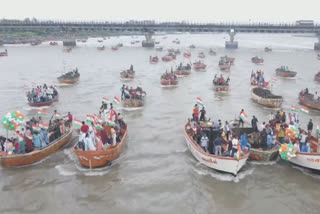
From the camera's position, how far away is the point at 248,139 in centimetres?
1881

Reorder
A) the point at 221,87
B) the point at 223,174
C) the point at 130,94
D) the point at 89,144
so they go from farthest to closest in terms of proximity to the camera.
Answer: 1. the point at 221,87
2. the point at 130,94
3. the point at 89,144
4. the point at 223,174

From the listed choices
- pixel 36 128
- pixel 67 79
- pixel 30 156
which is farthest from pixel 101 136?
pixel 67 79

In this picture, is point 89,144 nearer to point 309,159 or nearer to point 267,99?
point 309,159

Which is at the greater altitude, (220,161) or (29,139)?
(29,139)

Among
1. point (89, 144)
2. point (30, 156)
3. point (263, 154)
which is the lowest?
point (30, 156)

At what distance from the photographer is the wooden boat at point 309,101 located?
2927 centimetres

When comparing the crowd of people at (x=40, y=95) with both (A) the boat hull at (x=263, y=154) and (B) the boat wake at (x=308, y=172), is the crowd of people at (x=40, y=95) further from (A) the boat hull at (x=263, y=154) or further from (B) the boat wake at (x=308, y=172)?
(B) the boat wake at (x=308, y=172)

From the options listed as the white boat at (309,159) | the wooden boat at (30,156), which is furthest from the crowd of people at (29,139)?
the white boat at (309,159)

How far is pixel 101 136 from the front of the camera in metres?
18.1

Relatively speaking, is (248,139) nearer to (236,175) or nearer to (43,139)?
(236,175)

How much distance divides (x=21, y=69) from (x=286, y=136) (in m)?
54.2

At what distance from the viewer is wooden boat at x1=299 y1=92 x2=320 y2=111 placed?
2927cm

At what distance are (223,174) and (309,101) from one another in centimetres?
1840

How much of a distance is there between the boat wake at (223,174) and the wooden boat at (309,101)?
16.1m
